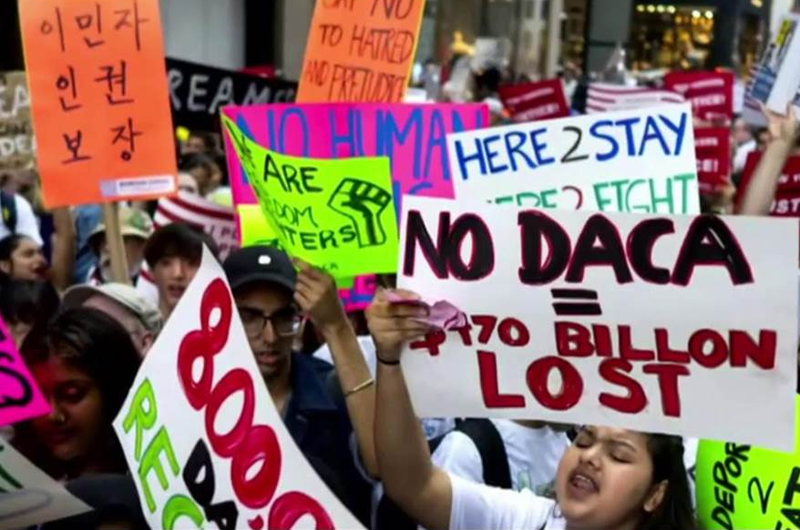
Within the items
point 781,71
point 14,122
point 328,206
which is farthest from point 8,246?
point 781,71

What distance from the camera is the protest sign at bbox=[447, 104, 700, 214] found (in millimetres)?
3711

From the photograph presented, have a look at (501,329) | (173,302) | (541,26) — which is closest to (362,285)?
(173,302)

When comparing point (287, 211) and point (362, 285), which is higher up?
point (287, 211)

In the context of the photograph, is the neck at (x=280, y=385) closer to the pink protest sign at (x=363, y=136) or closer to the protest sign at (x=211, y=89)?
the pink protest sign at (x=363, y=136)

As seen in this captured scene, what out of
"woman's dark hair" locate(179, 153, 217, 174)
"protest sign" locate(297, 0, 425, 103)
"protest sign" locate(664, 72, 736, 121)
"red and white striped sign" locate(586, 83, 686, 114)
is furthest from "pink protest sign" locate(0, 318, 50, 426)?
"protest sign" locate(664, 72, 736, 121)

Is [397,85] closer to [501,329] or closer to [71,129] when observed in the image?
[71,129]

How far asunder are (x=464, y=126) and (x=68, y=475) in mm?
1999

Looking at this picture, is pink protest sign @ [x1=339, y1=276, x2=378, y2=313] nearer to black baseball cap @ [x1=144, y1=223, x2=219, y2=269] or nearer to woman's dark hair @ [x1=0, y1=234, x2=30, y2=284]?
black baseball cap @ [x1=144, y1=223, x2=219, y2=269]

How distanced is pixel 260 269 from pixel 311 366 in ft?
0.88

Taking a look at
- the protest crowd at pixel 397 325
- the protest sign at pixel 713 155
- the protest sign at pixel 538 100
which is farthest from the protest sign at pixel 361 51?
the protest sign at pixel 538 100

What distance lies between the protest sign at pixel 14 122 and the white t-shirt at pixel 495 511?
4.48m

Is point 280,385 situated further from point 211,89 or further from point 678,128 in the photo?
point 211,89

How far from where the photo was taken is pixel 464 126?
15.2 ft

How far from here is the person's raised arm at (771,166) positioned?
460cm
